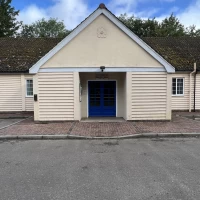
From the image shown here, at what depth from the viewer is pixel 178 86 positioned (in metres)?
17.1

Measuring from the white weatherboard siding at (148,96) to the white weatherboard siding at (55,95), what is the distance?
3.35 meters

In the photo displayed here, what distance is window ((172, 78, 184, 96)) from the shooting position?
1698cm

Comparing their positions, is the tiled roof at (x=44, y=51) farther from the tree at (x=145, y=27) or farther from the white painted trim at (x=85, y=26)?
the tree at (x=145, y=27)

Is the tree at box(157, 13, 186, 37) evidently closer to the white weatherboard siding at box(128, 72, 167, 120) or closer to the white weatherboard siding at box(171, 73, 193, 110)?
the white weatherboard siding at box(171, 73, 193, 110)

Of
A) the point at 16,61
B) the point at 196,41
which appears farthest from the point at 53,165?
the point at 196,41

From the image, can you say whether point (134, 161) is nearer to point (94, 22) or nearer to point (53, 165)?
point (53, 165)

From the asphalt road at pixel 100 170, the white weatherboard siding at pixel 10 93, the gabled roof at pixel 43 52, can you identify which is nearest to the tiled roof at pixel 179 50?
the gabled roof at pixel 43 52

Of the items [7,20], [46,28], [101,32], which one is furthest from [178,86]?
[46,28]

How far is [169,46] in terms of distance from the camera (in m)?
20.1

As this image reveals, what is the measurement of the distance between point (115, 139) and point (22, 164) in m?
3.94

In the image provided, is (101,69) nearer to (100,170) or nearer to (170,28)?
(100,170)

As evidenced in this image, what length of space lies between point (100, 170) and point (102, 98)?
359 inches

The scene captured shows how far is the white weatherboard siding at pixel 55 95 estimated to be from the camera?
12.3 metres

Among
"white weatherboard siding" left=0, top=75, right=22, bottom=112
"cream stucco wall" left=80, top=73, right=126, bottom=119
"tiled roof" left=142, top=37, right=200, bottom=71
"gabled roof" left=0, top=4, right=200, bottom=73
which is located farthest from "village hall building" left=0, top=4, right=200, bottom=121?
"tiled roof" left=142, top=37, right=200, bottom=71
